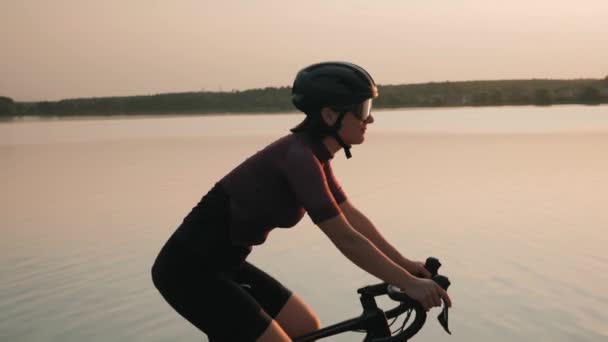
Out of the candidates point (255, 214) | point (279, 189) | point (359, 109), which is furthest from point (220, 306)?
point (359, 109)

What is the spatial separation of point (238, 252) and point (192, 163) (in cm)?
2281

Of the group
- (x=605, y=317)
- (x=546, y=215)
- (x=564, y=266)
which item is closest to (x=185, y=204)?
(x=546, y=215)

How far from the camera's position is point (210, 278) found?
3.40 metres

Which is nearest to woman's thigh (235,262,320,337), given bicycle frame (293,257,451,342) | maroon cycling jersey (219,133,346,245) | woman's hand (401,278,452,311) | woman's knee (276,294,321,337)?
woman's knee (276,294,321,337)

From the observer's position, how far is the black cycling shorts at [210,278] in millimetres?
3355

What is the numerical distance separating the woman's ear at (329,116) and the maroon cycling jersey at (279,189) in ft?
0.35

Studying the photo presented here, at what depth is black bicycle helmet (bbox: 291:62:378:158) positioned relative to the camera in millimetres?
3326

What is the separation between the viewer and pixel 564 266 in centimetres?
915

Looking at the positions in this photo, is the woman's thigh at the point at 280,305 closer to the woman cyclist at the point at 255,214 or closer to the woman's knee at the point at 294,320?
the woman's knee at the point at 294,320

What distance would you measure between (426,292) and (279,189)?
0.78m

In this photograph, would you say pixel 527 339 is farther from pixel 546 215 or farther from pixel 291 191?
pixel 546 215

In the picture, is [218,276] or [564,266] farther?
[564,266]

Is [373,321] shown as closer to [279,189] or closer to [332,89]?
[279,189]

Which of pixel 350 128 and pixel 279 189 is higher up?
pixel 350 128
